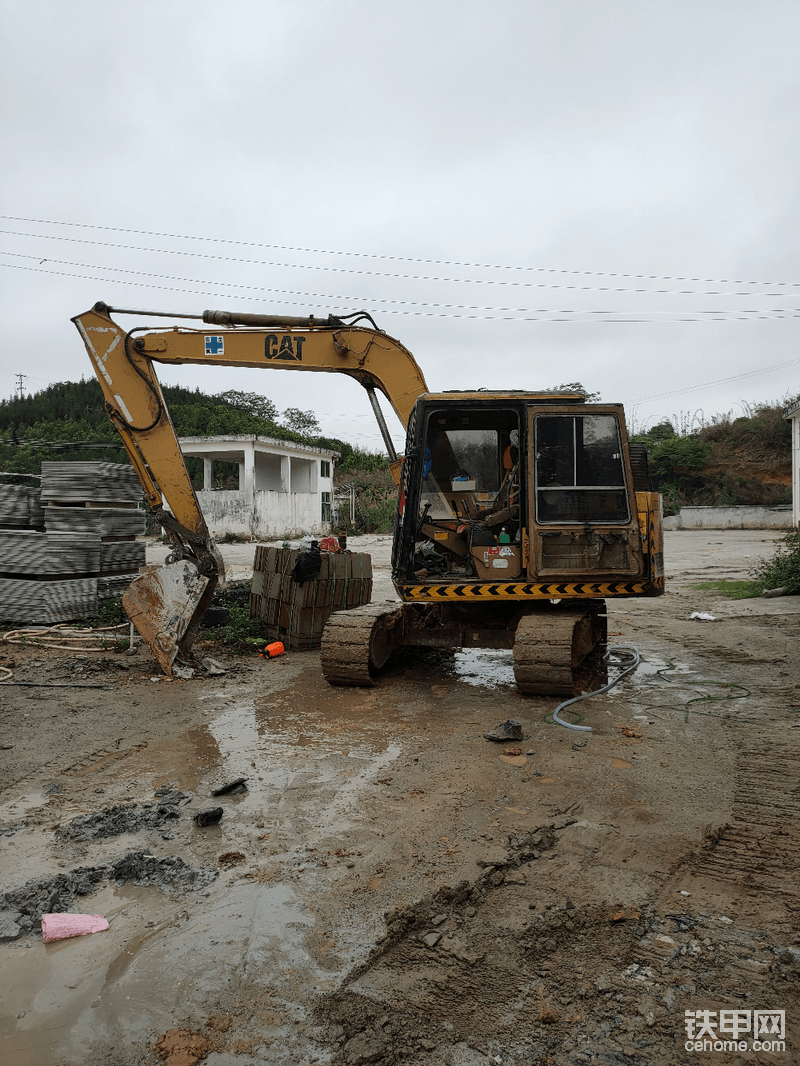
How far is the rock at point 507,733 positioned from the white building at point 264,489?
25906mm

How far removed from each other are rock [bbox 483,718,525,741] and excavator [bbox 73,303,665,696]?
3.25 ft

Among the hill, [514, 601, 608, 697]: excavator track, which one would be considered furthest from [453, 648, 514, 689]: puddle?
the hill

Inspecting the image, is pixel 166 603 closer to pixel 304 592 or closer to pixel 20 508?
pixel 304 592

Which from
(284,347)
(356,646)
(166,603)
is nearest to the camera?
(356,646)

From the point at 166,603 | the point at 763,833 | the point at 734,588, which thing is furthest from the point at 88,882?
the point at 734,588

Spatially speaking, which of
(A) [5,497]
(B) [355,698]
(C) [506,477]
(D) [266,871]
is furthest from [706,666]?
(A) [5,497]

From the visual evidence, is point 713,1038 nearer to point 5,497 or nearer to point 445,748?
point 445,748

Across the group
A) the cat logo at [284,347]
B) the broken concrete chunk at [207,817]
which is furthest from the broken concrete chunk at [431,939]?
the cat logo at [284,347]

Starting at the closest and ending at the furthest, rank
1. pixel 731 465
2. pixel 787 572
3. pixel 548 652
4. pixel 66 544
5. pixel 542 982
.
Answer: pixel 542 982
pixel 548 652
pixel 66 544
pixel 787 572
pixel 731 465

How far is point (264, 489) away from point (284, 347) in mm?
26182

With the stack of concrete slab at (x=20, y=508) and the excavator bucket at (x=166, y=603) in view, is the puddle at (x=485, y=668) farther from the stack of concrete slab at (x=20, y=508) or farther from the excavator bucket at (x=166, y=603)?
the stack of concrete slab at (x=20, y=508)

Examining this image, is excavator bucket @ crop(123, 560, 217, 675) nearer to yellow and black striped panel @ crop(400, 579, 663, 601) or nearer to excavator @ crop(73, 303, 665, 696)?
excavator @ crop(73, 303, 665, 696)

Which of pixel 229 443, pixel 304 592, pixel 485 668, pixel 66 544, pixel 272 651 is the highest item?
pixel 229 443

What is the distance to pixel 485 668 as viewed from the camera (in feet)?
25.6
